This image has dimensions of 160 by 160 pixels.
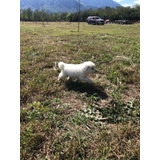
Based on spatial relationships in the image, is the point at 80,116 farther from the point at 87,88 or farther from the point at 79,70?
the point at 79,70

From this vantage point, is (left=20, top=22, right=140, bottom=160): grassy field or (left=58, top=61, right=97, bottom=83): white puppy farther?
(left=58, top=61, right=97, bottom=83): white puppy

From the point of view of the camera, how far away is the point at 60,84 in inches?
149

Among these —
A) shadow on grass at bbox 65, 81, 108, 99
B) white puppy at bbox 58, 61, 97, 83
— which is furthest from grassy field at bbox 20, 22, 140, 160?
white puppy at bbox 58, 61, 97, 83

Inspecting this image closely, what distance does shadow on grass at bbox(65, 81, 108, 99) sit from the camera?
344 centimetres

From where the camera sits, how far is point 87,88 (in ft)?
12.1

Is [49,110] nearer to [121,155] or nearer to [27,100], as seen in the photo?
[27,100]

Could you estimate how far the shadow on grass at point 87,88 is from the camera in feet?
11.3

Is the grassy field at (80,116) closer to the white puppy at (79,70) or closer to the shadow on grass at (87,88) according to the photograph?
the shadow on grass at (87,88)

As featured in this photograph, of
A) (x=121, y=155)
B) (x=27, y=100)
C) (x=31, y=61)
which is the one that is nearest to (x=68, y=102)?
(x=27, y=100)

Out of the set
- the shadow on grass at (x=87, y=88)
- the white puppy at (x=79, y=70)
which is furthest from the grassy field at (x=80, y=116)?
the white puppy at (x=79, y=70)

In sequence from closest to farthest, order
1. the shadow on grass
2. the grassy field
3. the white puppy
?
the grassy field
the shadow on grass
the white puppy

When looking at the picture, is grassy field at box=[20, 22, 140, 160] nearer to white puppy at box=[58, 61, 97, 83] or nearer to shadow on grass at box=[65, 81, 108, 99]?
shadow on grass at box=[65, 81, 108, 99]

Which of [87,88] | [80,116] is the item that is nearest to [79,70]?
[87,88]

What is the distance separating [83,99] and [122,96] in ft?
3.40
